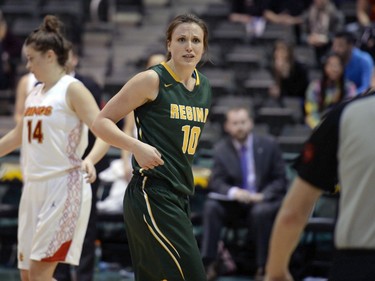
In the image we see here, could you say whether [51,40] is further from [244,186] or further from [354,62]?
[354,62]

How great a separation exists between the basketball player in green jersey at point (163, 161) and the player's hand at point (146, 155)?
0.08 m

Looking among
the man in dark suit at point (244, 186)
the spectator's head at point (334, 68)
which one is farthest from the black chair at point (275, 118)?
the man in dark suit at point (244, 186)

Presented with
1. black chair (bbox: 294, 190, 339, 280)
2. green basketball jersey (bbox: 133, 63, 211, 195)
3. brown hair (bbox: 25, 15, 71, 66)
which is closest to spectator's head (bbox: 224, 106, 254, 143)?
black chair (bbox: 294, 190, 339, 280)

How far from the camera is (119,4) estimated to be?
1414 centimetres

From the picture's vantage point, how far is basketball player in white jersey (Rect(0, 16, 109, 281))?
17.7ft

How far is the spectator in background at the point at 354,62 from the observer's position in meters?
10.3

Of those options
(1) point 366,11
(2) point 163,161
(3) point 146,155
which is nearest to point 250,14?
(1) point 366,11

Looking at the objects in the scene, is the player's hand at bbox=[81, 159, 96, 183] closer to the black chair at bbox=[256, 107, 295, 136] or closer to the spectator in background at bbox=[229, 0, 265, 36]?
the black chair at bbox=[256, 107, 295, 136]

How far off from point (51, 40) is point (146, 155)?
1.40 meters

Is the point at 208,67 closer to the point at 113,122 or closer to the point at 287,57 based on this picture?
the point at 287,57

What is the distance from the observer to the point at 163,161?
4.64m

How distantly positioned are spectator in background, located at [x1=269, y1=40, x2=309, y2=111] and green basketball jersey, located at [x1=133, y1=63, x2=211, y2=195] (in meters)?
6.04

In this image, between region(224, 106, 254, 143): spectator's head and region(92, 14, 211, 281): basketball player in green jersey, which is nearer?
region(92, 14, 211, 281): basketball player in green jersey

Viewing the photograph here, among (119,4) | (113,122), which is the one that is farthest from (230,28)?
(113,122)
